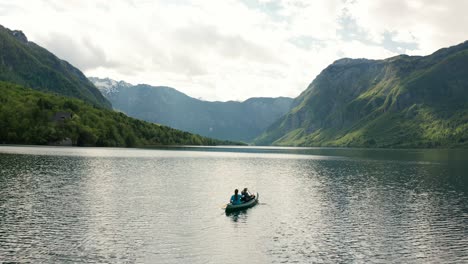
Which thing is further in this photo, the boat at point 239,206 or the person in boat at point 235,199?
the person in boat at point 235,199

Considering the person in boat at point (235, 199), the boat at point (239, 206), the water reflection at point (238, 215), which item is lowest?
the water reflection at point (238, 215)

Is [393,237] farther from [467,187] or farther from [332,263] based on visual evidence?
[467,187]

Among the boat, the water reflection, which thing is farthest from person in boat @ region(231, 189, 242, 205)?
the water reflection

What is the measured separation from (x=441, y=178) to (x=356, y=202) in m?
58.3

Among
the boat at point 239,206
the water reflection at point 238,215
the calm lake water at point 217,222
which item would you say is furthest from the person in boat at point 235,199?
the calm lake water at point 217,222

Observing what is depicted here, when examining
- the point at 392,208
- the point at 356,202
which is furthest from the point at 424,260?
the point at 356,202

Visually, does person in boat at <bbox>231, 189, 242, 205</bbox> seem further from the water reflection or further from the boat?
the water reflection

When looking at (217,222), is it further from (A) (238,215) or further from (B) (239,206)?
(B) (239,206)

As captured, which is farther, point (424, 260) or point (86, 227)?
point (86, 227)

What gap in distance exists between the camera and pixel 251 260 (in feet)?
135

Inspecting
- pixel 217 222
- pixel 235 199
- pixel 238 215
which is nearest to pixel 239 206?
pixel 235 199

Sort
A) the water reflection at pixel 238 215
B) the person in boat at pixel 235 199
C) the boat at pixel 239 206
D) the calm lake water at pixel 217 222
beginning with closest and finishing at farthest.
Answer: the calm lake water at pixel 217 222, the water reflection at pixel 238 215, the boat at pixel 239 206, the person in boat at pixel 235 199

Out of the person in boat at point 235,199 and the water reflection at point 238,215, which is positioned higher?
the person in boat at point 235,199

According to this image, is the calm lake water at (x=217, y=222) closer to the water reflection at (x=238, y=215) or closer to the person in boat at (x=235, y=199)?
the water reflection at (x=238, y=215)
